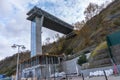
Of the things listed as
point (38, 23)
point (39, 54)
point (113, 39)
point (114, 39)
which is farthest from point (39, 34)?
point (114, 39)

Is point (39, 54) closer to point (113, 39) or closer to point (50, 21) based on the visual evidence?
point (50, 21)

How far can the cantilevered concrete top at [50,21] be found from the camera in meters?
50.1

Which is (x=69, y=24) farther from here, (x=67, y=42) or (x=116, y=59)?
(x=116, y=59)

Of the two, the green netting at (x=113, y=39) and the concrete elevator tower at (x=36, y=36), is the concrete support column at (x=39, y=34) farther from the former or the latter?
the green netting at (x=113, y=39)

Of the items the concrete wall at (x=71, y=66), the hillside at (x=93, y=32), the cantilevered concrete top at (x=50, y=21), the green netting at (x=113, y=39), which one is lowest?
the concrete wall at (x=71, y=66)

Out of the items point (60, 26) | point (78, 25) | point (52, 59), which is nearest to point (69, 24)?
point (60, 26)

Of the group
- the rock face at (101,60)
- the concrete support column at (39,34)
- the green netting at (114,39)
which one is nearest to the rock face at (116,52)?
the green netting at (114,39)

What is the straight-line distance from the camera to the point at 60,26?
60031 mm

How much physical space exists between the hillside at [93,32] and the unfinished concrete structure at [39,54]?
6504mm

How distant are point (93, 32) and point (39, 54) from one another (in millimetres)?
16297

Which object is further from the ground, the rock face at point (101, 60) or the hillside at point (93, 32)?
the hillside at point (93, 32)

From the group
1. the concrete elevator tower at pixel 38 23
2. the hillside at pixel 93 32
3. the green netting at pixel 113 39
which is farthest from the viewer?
the concrete elevator tower at pixel 38 23

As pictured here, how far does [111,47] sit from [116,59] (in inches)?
72.1

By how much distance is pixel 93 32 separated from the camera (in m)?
48.0
